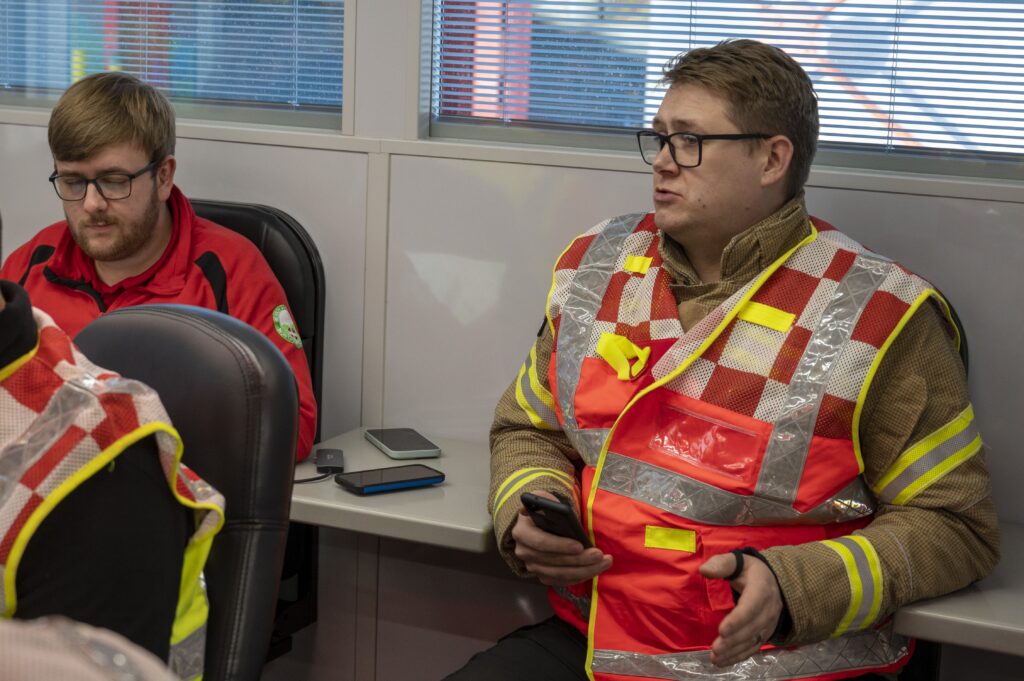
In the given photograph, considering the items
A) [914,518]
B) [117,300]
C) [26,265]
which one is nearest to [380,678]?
[117,300]

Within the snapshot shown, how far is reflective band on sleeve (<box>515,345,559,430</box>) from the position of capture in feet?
6.49

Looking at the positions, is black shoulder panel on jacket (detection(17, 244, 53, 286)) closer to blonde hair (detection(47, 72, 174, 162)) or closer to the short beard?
the short beard

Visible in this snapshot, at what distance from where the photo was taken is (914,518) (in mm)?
1690

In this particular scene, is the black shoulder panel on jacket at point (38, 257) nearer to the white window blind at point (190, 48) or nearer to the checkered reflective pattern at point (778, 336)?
the white window blind at point (190, 48)

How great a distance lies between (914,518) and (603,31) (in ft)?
3.80

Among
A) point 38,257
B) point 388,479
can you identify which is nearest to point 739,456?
point 388,479

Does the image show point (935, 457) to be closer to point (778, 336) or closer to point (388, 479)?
point (778, 336)

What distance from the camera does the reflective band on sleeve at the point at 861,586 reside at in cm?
163

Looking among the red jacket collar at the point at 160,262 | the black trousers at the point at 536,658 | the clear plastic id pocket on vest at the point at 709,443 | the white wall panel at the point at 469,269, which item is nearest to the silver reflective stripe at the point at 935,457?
the clear plastic id pocket on vest at the point at 709,443

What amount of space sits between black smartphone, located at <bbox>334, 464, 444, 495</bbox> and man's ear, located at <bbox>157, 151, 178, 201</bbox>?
0.68 metres

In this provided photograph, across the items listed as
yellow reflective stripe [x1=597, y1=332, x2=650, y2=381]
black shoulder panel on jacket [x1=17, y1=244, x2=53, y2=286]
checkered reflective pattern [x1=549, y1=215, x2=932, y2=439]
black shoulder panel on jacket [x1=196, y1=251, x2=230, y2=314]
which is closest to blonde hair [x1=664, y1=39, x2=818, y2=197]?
checkered reflective pattern [x1=549, y1=215, x2=932, y2=439]

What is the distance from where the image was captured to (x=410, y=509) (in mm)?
1925

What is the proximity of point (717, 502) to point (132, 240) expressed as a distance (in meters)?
1.22

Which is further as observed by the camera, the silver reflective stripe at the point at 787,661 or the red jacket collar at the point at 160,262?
the red jacket collar at the point at 160,262
